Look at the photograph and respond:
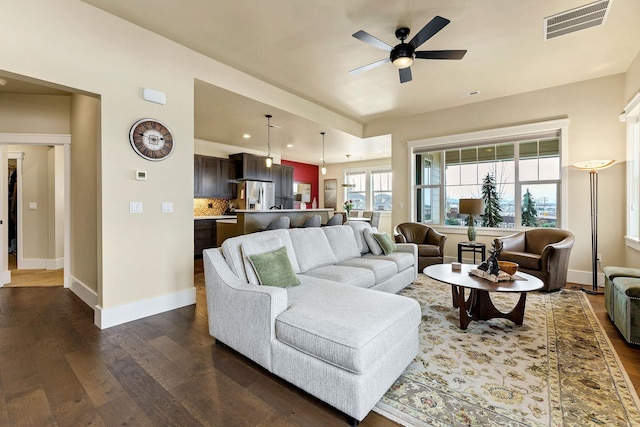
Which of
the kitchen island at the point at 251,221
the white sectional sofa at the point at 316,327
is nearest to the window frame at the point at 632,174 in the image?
the white sectional sofa at the point at 316,327

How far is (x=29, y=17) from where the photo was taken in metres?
2.40

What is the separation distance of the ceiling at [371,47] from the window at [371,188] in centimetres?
461

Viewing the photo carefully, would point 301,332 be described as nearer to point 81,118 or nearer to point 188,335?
A: point 188,335

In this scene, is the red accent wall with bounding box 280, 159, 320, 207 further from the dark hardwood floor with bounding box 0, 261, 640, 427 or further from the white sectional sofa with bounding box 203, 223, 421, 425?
the dark hardwood floor with bounding box 0, 261, 640, 427

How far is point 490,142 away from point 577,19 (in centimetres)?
257

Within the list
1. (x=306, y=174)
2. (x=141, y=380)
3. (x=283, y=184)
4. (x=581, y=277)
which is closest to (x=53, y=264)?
(x=141, y=380)

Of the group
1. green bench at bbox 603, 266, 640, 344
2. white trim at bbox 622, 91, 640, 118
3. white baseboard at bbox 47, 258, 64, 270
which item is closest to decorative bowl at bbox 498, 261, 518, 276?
green bench at bbox 603, 266, 640, 344

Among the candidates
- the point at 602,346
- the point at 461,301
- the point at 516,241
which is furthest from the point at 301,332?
the point at 516,241

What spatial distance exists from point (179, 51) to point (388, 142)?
17.4 ft

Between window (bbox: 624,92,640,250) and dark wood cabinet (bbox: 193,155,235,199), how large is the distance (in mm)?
7634

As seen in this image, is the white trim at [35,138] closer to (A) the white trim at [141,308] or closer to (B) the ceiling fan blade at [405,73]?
(A) the white trim at [141,308]

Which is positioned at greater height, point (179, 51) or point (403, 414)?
point (179, 51)

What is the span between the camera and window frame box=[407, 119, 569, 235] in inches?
181

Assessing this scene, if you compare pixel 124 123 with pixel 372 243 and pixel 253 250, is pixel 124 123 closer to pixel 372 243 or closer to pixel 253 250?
pixel 253 250
